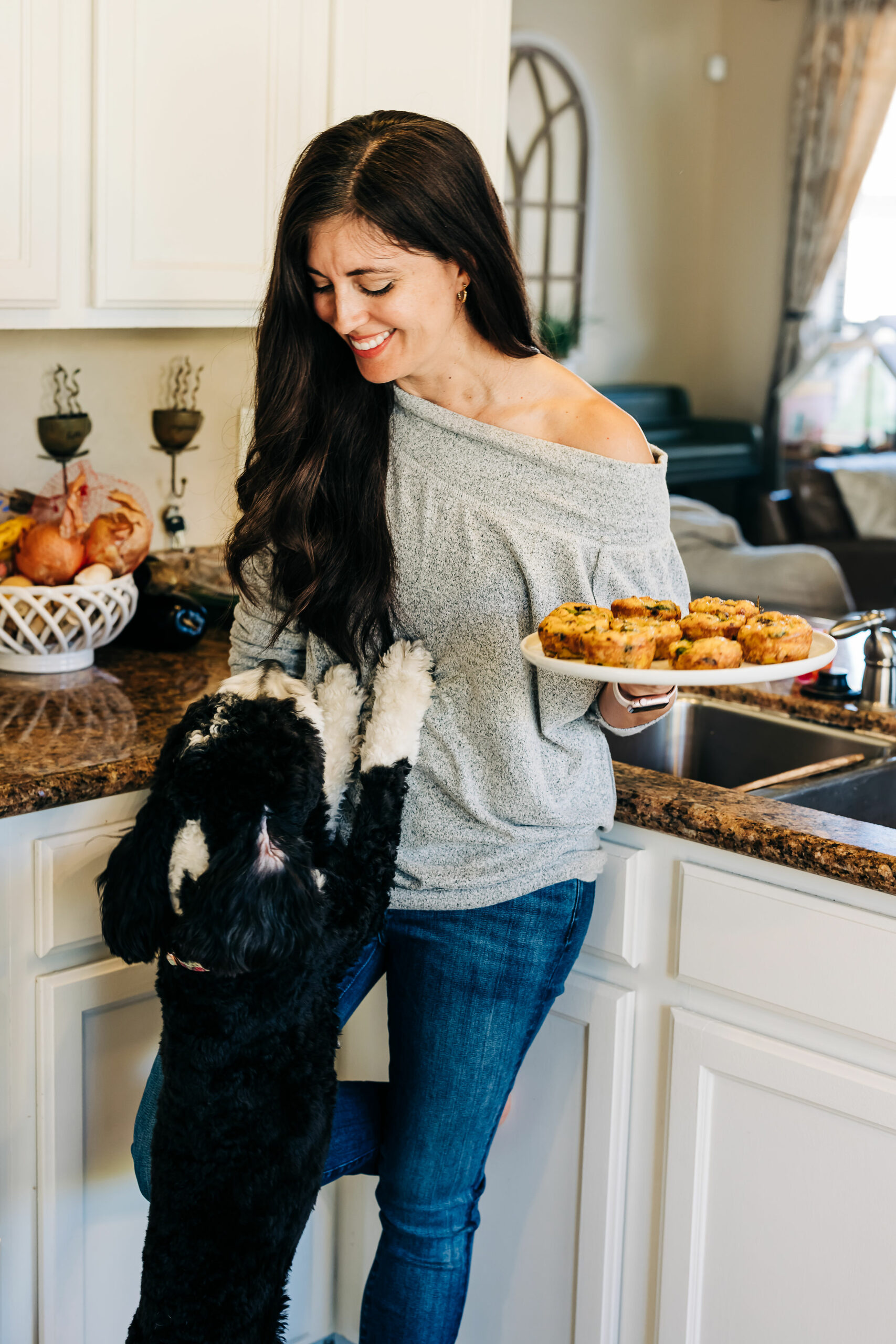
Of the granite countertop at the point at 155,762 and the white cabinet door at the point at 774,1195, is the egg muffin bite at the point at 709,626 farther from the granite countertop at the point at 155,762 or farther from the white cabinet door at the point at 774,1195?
the white cabinet door at the point at 774,1195

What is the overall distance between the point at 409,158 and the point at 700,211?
25.6 ft

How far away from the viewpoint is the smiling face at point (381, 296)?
1253 mm

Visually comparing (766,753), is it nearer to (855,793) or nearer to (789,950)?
(855,793)

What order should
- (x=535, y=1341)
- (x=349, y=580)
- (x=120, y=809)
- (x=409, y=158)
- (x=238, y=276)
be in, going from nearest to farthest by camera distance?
(x=409, y=158)
(x=349, y=580)
(x=120, y=809)
(x=535, y=1341)
(x=238, y=276)

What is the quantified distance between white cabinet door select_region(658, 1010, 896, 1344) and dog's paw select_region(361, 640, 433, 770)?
449 millimetres

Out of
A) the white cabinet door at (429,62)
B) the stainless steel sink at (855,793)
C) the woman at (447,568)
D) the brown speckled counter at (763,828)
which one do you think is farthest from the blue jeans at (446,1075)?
the white cabinet door at (429,62)

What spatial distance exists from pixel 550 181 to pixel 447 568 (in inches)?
261

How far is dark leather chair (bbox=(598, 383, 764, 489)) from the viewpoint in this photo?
7.41 metres

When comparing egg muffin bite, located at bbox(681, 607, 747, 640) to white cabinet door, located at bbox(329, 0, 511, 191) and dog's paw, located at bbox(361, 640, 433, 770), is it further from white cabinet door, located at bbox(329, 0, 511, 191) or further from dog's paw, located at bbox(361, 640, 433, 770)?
white cabinet door, located at bbox(329, 0, 511, 191)

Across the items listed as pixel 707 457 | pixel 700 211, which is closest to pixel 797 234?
pixel 700 211

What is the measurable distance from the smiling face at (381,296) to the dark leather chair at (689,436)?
19.8ft

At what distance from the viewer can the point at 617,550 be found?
1.30 metres

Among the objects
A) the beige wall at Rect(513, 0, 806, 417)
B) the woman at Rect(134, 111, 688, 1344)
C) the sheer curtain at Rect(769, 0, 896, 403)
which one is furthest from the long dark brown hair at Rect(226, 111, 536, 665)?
the sheer curtain at Rect(769, 0, 896, 403)

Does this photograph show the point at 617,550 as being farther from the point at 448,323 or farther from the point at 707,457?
the point at 707,457
